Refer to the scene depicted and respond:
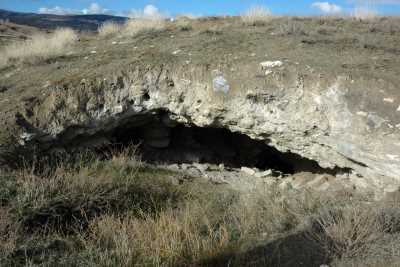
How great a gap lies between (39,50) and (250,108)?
5.51 meters

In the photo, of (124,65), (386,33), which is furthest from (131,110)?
(386,33)

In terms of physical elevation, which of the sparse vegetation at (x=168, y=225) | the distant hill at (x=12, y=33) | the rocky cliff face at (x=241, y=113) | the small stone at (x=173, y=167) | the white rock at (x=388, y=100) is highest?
the distant hill at (x=12, y=33)

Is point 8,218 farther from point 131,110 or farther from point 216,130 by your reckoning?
point 216,130

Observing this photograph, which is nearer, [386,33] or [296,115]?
[296,115]

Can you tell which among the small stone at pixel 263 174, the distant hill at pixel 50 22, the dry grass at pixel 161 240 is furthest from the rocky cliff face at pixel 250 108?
the distant hill at pixel 50 22

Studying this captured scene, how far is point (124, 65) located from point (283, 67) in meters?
2.80

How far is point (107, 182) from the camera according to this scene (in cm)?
580

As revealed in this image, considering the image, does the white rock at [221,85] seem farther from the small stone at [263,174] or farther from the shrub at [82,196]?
the shrub at [82,196]

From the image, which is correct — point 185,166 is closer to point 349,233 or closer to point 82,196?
point 82,196

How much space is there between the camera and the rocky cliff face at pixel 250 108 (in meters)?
5.99

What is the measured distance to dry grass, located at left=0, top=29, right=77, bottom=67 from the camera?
30.8ft

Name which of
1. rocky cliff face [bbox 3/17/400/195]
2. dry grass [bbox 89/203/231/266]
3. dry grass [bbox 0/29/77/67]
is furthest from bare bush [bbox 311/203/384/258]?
dry grass [bbox 0/29/77/67]

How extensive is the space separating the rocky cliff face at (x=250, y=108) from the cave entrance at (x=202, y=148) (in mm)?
383

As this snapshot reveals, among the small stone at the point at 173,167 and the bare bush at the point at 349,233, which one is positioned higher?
the bare bush at the point at 349,233
